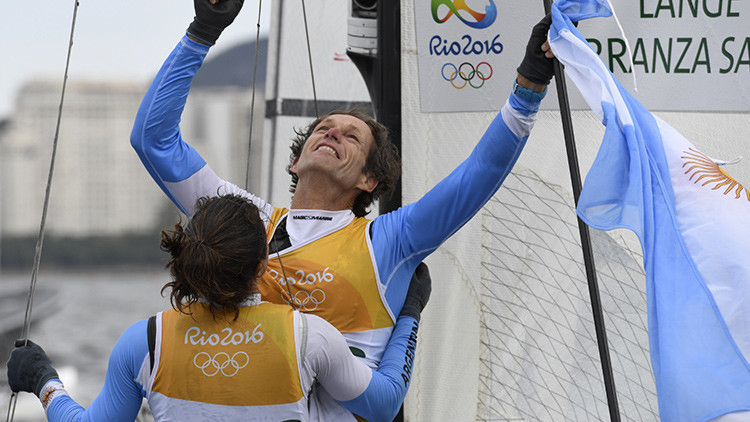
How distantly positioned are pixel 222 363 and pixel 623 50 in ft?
3.35

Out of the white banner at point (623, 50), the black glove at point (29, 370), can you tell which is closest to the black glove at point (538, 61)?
the white banner at point (623, 50)

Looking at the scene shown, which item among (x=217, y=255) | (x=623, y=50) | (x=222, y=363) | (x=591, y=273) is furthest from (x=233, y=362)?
(x=623, y=50)

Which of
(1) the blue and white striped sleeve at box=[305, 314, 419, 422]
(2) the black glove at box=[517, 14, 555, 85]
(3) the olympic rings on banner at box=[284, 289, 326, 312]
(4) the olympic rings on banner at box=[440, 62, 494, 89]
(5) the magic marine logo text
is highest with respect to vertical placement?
(5) the magic marine logo text

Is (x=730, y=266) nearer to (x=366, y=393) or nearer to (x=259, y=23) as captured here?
(x=366, y=393)

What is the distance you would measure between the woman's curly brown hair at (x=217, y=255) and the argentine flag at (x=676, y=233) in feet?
1.33

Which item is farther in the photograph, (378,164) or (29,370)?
(378,164)

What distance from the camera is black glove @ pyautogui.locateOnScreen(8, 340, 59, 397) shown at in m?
1.14

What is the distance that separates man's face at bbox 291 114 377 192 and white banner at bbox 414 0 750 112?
16.4 inches

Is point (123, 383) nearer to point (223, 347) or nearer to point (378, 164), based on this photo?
point (223, 347)

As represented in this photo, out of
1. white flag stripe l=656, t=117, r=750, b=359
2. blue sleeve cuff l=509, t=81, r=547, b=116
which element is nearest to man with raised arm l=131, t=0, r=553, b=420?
blue sleeve cuff l=509, t=81, r=547, b=116

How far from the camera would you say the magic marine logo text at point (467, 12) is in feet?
5.41

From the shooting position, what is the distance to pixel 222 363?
95 cm

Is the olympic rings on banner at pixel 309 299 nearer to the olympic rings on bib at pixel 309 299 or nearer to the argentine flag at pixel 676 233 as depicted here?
the olympic rings on bib at pixel 309 299

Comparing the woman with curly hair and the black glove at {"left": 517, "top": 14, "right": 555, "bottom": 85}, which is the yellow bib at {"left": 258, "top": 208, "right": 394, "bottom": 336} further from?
the black glove at {"left": 517, "top": 14, "right": 555, "bottom": 85}
